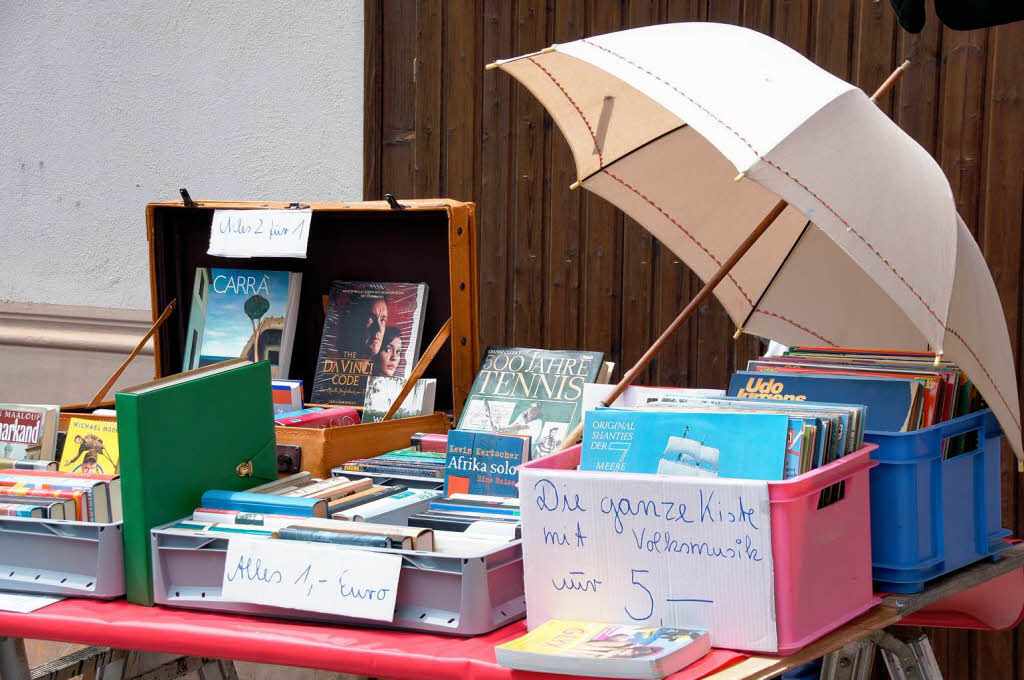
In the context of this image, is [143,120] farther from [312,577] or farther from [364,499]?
[312,577]

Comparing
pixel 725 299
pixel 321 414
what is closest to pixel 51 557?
pixel 321 414

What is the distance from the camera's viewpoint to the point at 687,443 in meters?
1.60

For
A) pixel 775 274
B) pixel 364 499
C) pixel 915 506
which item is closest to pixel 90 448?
pixel 364 499

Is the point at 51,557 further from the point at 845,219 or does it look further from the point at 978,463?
the point at 978,463

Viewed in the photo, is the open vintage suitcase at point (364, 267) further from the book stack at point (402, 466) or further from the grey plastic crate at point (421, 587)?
the grey plastic crate at point (421, 587)

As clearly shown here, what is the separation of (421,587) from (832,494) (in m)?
0.60

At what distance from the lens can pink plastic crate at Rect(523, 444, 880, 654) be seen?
147cm

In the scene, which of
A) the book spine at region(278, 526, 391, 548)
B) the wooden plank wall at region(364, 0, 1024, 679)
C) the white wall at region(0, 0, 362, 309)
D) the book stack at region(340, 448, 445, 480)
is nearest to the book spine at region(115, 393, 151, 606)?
the book spine at region(278, 526, 391, 548)

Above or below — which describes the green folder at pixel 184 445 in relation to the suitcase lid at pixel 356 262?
below

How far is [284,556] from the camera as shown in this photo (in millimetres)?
1637

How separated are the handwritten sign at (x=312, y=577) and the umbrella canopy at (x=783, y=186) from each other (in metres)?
0.76

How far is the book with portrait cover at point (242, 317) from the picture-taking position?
2.83m

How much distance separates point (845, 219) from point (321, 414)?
1331 mm

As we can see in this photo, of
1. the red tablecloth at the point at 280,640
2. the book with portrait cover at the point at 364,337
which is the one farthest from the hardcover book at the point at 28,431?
the book with portrait cover at the point at 364,337
